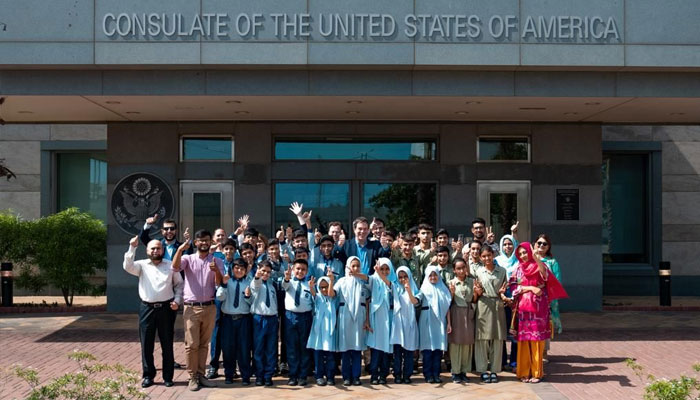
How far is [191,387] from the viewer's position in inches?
365

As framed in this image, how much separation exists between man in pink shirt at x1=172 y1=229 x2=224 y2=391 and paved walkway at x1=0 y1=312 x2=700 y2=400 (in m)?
0.32

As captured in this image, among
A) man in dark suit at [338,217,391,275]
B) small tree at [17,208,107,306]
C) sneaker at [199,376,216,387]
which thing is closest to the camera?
sneaker at [199,376,216,387]

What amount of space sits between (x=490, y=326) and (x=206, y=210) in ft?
24.3

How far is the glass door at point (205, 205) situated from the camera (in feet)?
50.9

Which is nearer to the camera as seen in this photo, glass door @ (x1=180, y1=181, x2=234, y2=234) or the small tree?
glass door @ (x1=180, y1=181, x2=234, y2=234)

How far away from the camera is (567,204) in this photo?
51.8 ft

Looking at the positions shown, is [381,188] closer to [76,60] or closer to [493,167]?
[493,167]

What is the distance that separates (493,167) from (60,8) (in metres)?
8.38

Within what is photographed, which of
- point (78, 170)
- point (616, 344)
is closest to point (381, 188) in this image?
point (616, 344)

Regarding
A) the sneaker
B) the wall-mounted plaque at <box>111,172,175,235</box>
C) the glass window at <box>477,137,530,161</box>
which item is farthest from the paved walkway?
the glass window at <box>477,137,530,161</box>

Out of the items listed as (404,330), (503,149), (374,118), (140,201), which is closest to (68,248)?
(140,201)

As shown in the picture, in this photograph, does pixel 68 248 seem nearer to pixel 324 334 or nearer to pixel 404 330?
pixel 324 334

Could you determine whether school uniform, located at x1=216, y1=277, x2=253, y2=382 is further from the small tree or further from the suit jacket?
the small tree

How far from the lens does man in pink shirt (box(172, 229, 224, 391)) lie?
9328 mm
